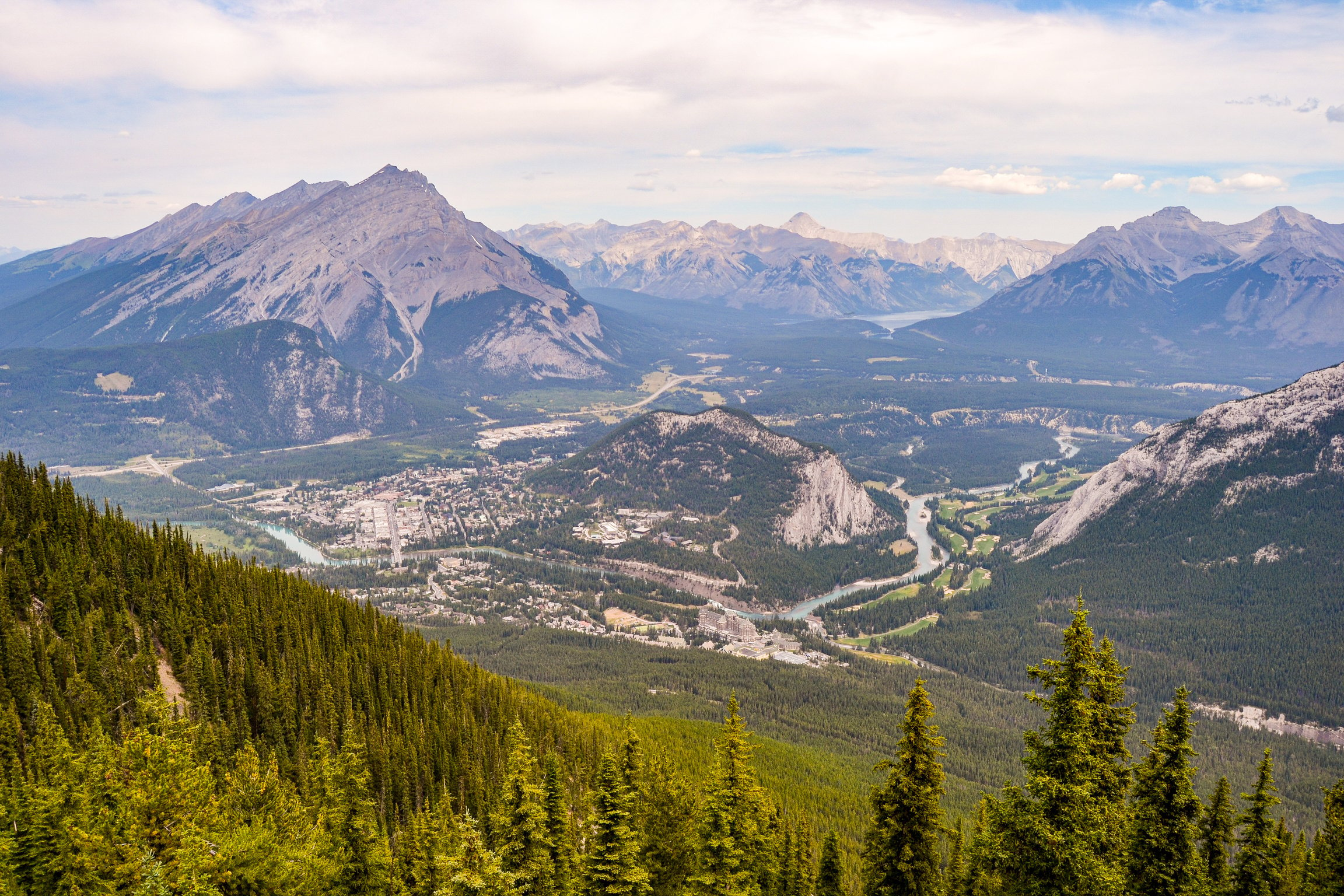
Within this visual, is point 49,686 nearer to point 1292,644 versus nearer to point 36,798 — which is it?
point 36,798

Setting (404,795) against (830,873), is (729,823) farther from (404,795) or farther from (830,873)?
(404,795)

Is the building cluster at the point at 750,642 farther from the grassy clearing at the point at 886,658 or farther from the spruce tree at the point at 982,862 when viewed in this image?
the spruce tree at the point at 982,862

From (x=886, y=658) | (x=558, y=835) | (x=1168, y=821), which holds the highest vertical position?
(x=1168, y=821)

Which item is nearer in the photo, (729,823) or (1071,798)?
(1071,798)

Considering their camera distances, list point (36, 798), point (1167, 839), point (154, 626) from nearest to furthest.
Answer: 1. point (1167, 839)
2. point (36, 798)
3. point (154, 626)

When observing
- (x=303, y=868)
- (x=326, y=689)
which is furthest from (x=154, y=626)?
(x=303, y=868)

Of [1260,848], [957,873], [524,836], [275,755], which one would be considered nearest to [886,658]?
[275,755]
